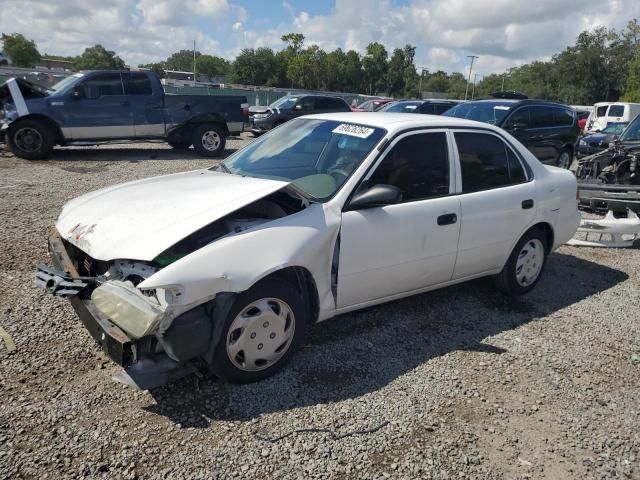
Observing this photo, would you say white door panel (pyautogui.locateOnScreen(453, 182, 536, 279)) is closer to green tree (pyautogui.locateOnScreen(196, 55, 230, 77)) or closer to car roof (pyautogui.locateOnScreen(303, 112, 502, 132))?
car roof (pyautogui.locateOnScreen(303, 112, 502, 132))

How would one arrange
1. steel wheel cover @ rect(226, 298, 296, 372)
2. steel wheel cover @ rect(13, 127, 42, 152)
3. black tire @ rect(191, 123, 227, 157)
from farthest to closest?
1. black tire @ rect(191, 123, 227, 157)
2. steel wheel cover @ rect(13, 127, 42, 152)
3. steel wheel cover @ rect(226, 298, 296, 372)

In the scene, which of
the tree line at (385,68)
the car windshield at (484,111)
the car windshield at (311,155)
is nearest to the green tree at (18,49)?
the tree line at (385,68)

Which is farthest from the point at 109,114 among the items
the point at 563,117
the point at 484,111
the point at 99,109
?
the point at 563,117

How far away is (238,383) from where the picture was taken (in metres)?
3.16

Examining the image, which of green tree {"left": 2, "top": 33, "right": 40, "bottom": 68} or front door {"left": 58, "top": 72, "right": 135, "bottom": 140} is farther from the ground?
green tree {"left": 2, "top": 33, "right": 40, "bottom": 68}

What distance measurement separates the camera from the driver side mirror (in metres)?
3.44

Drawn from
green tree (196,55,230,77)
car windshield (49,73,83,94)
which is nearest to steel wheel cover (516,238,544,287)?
car windshield (49,73,83,94)

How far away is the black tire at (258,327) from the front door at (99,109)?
10.3m

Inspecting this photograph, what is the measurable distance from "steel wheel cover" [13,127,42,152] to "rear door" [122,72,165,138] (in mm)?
2100

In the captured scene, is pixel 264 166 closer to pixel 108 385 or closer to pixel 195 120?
pixel 108 385

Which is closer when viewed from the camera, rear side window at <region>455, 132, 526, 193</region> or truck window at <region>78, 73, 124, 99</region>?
rear side window at <region>455, 132, 526, 193</region>

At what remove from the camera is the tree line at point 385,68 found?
63.3 meters

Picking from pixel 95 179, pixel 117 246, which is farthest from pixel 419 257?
pixel 95 179

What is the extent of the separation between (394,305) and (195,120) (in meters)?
9.76
